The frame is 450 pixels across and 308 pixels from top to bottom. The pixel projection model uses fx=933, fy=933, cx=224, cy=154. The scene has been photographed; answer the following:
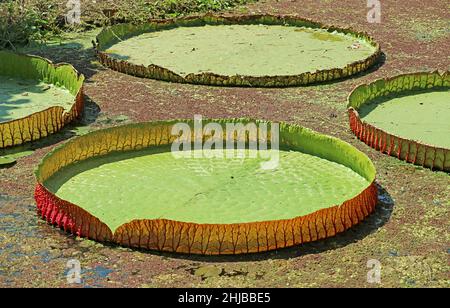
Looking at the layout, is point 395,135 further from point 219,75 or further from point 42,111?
point 42,111

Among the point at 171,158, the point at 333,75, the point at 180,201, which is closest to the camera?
the point at 180,201

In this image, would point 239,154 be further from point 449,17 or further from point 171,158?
point 449,17

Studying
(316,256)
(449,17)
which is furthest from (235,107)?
(449,17)

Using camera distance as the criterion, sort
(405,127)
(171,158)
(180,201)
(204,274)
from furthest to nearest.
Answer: (405,127) < (171,158) < (180,201) < (204,274)

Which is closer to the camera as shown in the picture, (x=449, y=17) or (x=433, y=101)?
(x=433, y=101)

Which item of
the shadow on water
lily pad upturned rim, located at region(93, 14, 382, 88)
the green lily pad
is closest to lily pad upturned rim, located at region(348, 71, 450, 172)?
the shadow on water
